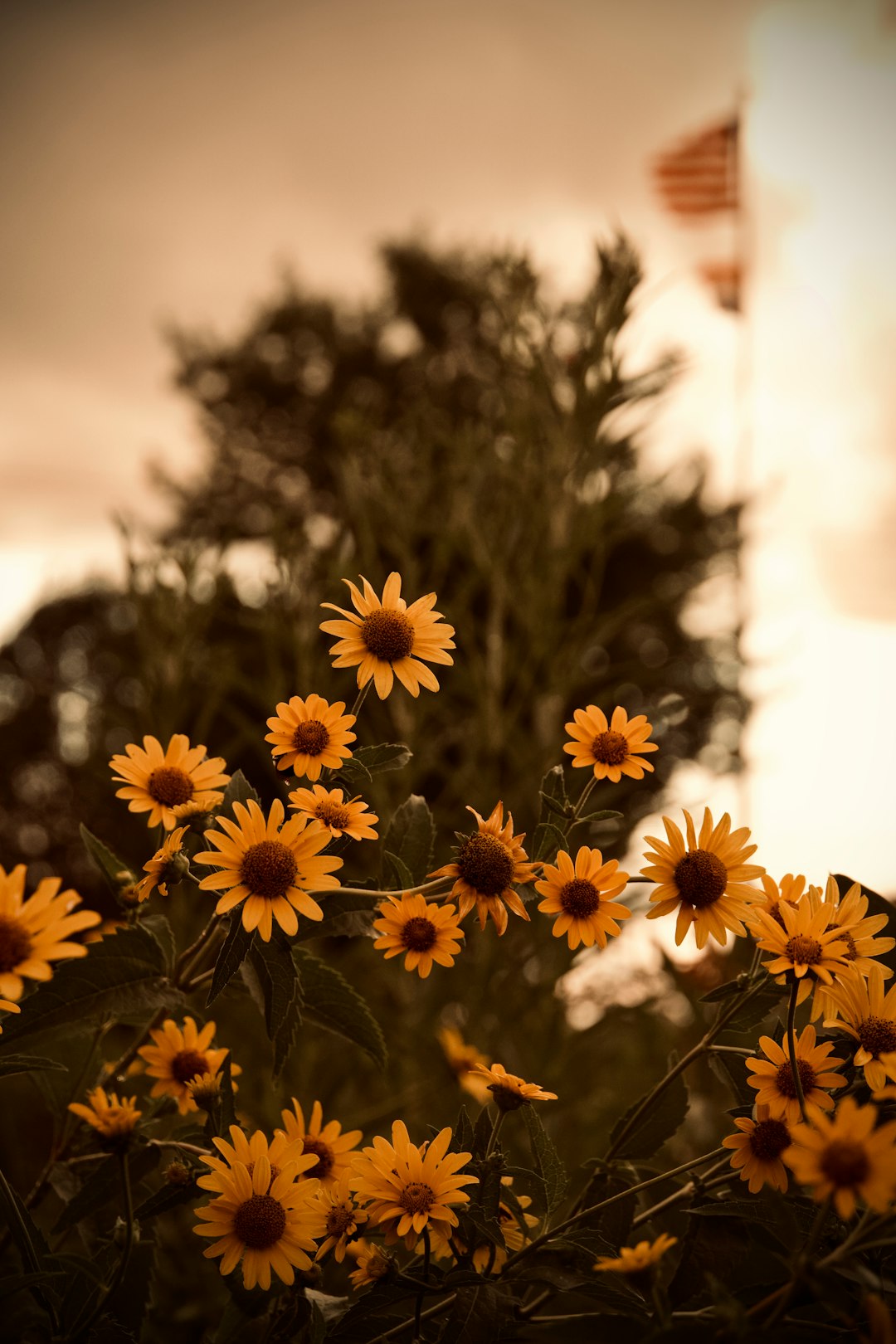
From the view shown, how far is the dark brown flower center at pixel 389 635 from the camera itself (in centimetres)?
58

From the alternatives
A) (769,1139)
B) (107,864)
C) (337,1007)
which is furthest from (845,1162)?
(107,864)

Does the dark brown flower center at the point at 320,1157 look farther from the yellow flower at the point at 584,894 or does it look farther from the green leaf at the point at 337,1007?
the yellow flower at the point at 584,894

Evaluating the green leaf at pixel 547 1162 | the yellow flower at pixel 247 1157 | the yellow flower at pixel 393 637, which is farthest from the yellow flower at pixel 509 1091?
the yellow flower at pixel 393 637

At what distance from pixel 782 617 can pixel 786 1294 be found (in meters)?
2.74

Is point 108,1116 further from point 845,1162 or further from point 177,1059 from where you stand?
point 845,1162

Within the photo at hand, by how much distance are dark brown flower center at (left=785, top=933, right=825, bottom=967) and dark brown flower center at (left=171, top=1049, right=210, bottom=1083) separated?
1.23 ft

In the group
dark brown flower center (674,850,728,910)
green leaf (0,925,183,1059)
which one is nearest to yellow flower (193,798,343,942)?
green leaf (0,925,183,1059)

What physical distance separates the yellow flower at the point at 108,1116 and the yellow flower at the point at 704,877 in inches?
12.3

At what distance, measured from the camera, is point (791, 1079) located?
1.62 ft

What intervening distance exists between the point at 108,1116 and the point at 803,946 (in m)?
0.39

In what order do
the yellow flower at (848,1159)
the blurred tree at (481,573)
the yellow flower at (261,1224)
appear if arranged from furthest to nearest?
1. the blurred tree at (481,573)
2. the yellow flower at (261,1224)
3. the yellow flower at (848,1159)

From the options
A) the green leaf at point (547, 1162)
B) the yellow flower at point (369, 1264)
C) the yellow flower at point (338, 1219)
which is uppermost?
the green leaf at point (547, 1162)

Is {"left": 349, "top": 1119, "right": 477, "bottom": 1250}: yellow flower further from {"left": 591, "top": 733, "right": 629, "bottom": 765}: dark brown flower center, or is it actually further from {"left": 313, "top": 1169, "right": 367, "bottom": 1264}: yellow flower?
{"left": 591, "top": 733, "right": 629, "bottom": 765}: dark brown flower center

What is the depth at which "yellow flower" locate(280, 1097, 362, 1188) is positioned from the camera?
0.57 m
